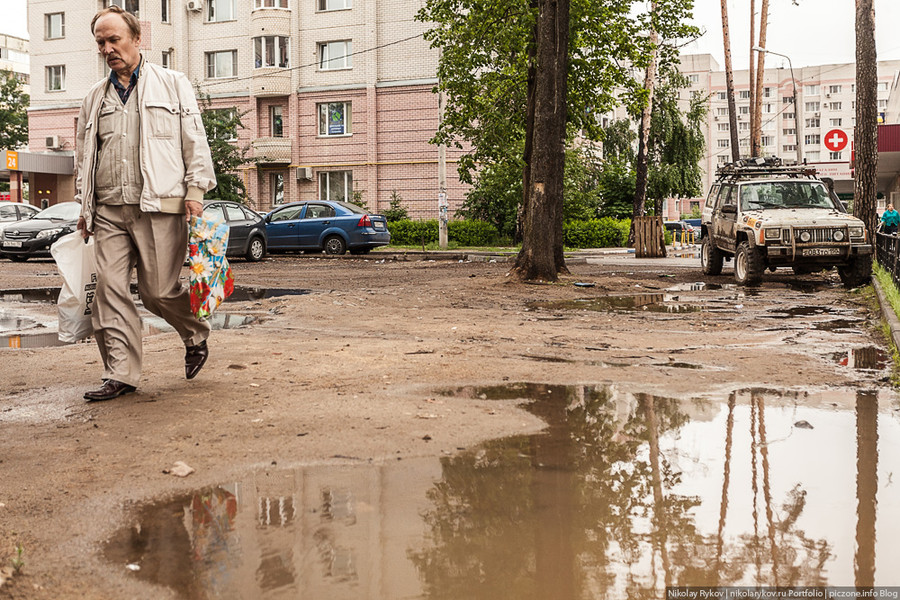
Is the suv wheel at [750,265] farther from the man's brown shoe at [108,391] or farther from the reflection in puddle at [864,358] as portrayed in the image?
the man's brown shoe at [108,391]

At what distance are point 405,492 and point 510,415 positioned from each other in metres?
1.56

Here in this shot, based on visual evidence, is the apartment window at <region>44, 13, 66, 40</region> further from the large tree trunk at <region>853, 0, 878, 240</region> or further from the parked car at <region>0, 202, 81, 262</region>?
the large tree trunk at <region>853, 0, 878, 240</region>

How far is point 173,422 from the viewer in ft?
17.0

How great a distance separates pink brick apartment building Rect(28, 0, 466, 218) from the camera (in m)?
40.9

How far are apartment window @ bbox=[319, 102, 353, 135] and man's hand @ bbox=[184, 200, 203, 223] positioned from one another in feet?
121

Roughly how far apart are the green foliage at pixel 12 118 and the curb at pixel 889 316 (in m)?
67.7

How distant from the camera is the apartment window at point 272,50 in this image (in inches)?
1679

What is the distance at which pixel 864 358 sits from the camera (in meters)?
7.60

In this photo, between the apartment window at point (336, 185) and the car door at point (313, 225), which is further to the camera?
the apartment window at point (336, 185)

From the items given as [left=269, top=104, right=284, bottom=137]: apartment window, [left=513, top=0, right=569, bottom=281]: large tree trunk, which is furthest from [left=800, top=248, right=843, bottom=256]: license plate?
[left=269, top=104, right=284, bottom=137]: apartment window

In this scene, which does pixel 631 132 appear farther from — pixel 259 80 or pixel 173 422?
pixel 173 422

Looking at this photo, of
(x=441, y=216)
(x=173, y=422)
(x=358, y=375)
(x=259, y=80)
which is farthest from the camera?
(x=259, y=80)

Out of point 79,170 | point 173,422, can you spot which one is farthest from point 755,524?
point 79,170

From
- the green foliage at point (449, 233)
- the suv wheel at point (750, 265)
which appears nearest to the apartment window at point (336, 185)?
the green foliage at point (449, 233)
